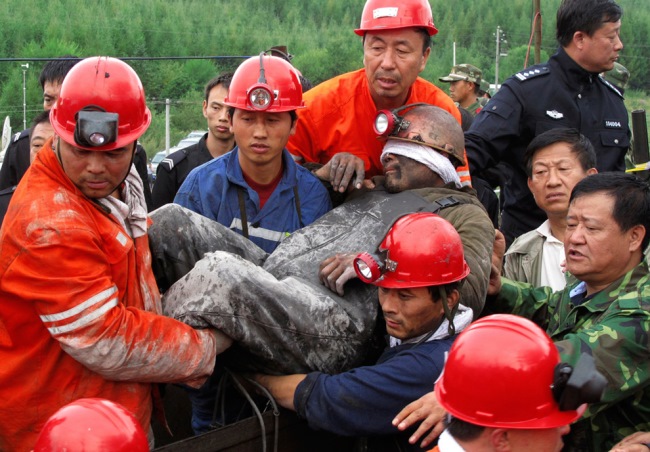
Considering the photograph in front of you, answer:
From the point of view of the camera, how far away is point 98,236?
9.25 ft

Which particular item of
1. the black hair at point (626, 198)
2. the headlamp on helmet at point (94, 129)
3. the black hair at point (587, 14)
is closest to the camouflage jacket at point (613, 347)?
the black hair at point (626, 198)

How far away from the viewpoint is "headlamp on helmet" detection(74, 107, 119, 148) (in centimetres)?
278

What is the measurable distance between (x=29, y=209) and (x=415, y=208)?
1.70 metres

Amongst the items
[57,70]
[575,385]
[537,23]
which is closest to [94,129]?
[575,385]

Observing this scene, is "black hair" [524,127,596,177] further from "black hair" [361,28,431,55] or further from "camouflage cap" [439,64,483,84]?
"camouflage cap" [439,64,483,84]

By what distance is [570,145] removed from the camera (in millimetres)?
4438

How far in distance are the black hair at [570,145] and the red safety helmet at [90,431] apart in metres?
2.97

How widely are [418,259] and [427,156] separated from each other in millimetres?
1037

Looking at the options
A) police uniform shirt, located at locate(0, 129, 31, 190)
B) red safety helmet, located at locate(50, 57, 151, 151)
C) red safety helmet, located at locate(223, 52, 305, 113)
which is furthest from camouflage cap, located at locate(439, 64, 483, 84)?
red safety helmet, located at locate(50, 57, 151, 151)

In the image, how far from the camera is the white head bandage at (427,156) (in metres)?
3.98

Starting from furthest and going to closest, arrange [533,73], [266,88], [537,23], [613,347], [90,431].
→ [537,23], [533,73], [266,88], [613,347], [90,431]

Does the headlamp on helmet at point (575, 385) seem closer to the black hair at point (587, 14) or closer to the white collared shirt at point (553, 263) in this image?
the white collared shirt at point (553, 263)

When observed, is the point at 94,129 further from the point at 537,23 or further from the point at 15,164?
the point at 537,23

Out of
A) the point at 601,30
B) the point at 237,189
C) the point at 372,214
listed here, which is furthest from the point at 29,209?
the point at 601,30
